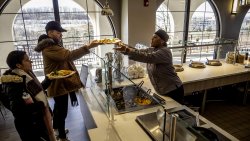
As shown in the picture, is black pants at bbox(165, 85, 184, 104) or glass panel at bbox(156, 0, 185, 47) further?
glass panel at bbox(156, 0, 185, 47)

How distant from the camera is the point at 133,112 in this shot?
1694 mm

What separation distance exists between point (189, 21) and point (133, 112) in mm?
4312

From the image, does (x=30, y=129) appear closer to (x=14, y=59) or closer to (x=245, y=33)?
(x=14, y=59)

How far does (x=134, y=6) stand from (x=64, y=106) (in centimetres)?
273

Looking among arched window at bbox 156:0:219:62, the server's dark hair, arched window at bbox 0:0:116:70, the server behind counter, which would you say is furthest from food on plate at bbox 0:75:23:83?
arched window at bbox 156:0:219:62

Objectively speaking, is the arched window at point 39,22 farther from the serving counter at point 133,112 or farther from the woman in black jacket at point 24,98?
the woman in black jacket at point 24,98

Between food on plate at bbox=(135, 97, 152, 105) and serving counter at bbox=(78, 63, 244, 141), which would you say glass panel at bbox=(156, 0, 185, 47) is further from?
food on plate at bbox=(135, 97, 152, 105)

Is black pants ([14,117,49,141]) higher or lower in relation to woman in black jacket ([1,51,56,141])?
lower

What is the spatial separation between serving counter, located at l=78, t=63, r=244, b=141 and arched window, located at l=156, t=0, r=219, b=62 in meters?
1.94

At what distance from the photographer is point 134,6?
4.09 m

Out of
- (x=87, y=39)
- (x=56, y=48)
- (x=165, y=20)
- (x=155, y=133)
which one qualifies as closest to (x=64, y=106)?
(x=56, y=48)

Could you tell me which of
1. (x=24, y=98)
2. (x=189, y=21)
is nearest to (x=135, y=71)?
(x=24, y=98)

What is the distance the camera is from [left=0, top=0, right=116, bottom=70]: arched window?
3982 millimetres

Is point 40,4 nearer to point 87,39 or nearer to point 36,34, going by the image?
point 36,34
